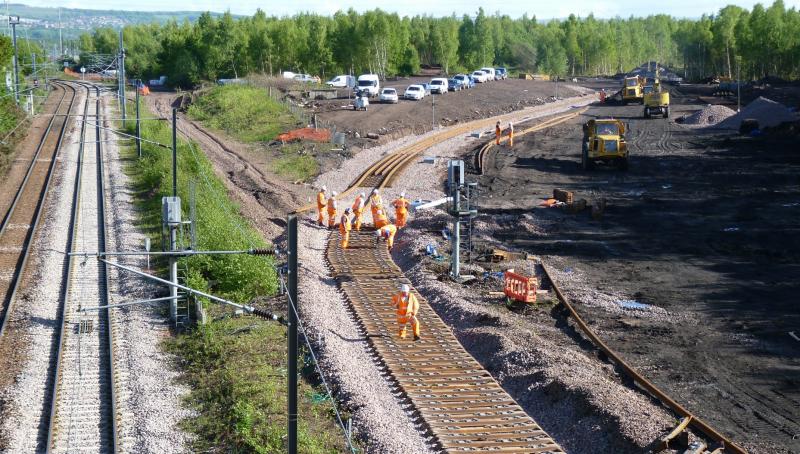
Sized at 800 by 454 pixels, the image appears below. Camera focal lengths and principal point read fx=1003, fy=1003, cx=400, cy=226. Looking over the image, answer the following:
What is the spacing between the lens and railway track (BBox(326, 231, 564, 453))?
1595cm

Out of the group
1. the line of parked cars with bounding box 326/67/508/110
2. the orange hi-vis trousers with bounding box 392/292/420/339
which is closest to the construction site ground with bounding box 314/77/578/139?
the line of parked cars with bounding box 326/67/508/110

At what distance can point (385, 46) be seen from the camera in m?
105

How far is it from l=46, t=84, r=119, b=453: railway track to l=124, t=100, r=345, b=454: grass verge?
1393 millimetres

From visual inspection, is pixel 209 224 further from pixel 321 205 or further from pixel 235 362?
pixel 235 362

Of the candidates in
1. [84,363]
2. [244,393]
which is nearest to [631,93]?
[84,363]

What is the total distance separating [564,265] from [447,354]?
8.50m

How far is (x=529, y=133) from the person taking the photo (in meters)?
58.3

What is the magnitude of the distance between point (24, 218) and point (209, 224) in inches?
376

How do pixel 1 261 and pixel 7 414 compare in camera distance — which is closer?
pixel 7 414

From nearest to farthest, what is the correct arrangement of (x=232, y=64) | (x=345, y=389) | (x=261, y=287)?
(x=345, y=389)
(x=261, y=287)
(x=232, y=64)

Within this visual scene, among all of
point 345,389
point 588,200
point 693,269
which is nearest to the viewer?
point 345,389

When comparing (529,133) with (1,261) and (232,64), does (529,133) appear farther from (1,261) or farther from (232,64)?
(232,64)

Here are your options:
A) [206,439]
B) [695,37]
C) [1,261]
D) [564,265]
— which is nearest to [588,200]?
[564,265]

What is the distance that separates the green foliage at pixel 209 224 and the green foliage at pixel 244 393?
2383mm
